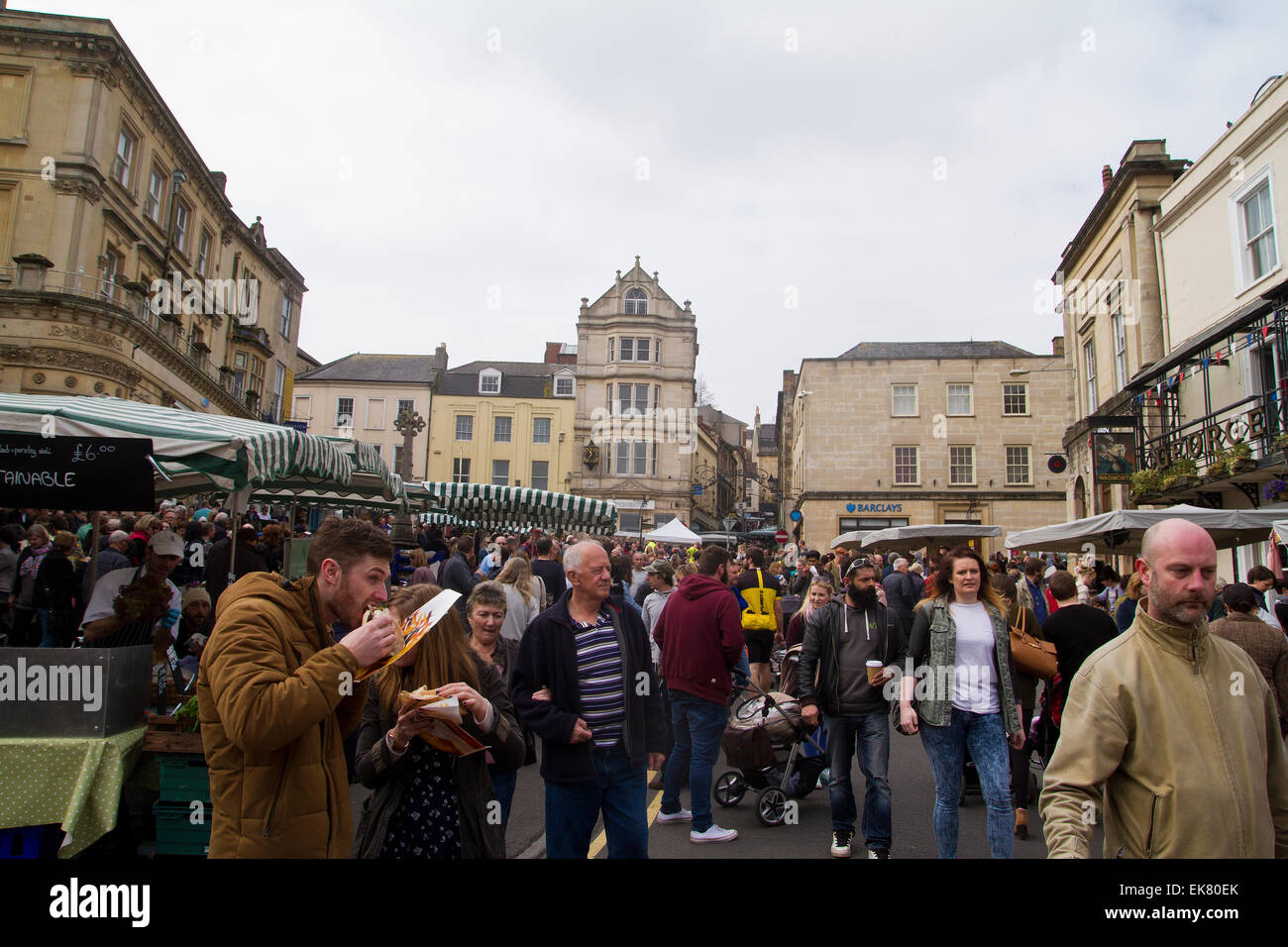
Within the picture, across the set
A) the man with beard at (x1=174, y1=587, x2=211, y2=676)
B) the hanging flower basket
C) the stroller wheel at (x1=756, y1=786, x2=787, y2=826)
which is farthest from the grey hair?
the hanging flower basket

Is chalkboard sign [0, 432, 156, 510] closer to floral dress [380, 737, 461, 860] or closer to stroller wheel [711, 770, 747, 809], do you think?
floral dress [380, 737, 461, 860]

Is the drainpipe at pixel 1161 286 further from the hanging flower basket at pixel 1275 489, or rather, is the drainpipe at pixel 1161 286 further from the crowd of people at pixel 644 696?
the crowd of people at pixel 644 696

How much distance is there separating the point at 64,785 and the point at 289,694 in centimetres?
307

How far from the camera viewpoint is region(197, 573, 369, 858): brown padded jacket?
238cm

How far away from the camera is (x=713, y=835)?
19.9 feet

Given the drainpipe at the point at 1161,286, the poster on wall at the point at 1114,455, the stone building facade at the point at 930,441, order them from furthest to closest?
the stone building facade at the point at 930,441, the drainpipe at the point at 1161,286, the poster on wall at the point at 1114,455

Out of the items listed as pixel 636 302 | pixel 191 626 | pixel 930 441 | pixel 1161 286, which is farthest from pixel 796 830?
pixel 636 302

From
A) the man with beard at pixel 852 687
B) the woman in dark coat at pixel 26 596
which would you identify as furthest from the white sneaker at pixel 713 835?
the woman in dark coat at pixel 26 596

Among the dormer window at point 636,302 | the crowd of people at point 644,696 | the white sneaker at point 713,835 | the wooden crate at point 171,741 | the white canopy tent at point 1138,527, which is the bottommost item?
the white sneaker at point 713,835

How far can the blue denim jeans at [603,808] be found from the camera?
3.97 m

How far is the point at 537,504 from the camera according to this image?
24.8 metres

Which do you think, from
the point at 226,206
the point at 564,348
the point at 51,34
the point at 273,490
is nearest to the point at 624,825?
the point at 273,490

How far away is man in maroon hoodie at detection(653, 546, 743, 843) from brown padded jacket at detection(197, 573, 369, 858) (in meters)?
3.97

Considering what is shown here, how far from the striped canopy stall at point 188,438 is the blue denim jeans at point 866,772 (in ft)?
16.7
